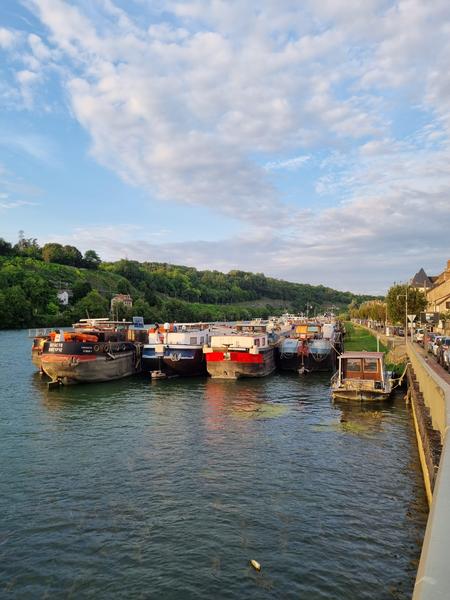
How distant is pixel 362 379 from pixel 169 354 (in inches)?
853

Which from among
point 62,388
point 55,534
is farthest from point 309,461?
point 62,388

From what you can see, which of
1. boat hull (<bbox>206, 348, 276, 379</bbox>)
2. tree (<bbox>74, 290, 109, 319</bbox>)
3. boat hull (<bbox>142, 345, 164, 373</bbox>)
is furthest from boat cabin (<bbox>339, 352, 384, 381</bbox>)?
tree (<bbox>74, 290, 109, 319</bbox>)

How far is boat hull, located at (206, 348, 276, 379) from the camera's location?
46.7m

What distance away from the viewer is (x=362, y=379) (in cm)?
3384

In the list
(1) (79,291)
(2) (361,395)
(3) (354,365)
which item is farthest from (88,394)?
(1) (79,291)

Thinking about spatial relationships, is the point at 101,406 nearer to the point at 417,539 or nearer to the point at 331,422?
the point at 331,422

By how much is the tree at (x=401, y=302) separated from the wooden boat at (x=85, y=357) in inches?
1773

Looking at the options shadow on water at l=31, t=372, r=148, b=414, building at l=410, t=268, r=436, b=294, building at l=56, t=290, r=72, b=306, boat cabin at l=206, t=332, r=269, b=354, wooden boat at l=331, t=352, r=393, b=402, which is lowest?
shadow on water at l=31, t=372, r=148, b=414

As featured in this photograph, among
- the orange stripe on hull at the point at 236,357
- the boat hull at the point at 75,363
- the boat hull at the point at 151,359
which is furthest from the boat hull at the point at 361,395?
the boat hull at the point at 75,363

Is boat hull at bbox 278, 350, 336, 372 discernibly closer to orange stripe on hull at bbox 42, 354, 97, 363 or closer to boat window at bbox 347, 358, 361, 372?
boat window at bbox 347, 358, 361, 372

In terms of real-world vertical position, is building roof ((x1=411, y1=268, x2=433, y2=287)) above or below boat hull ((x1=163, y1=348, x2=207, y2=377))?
above

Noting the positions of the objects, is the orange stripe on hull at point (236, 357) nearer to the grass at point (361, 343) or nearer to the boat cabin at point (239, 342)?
the boat cabin at point (239, 342)

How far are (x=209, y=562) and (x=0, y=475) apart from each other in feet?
36.5

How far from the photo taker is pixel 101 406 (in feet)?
113
